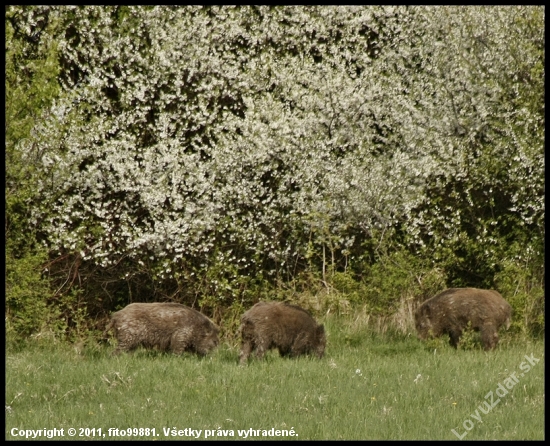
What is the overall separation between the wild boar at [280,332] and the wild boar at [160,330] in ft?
3.44

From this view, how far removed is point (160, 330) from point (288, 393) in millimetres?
4118

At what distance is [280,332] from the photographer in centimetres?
1543

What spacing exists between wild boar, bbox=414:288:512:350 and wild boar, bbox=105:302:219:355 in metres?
3.97

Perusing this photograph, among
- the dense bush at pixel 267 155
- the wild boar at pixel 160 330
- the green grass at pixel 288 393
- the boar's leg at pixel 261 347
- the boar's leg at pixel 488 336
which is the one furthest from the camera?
the dense bush at pixel 267 155

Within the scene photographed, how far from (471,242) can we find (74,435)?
12229 mm

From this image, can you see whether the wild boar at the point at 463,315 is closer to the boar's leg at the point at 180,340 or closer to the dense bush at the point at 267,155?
the dense bush at the point at 267,155

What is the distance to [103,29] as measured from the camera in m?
21.4

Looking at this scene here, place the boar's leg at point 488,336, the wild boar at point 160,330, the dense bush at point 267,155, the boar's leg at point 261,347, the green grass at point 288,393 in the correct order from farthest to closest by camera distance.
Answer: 1. the dense bush at point 267,155
2. the boar's leg at point 488,336
3. the wild boar at point 160,330
4. the boar's leg at point 261,347
5. the green grass at point 288,393

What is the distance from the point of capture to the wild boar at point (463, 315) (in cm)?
1653

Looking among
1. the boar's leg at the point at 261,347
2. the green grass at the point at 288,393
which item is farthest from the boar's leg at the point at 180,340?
the boar's leg at the point at 261,347

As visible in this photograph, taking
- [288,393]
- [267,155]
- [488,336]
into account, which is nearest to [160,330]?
[288,393]

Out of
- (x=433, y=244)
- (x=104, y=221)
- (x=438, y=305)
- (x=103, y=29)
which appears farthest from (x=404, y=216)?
(x=103, y=29)

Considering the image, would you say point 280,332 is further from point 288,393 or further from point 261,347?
point 288,393

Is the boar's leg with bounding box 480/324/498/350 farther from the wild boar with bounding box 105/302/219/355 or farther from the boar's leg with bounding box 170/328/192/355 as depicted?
the boar's leg with bounding box 170/328/192/355
